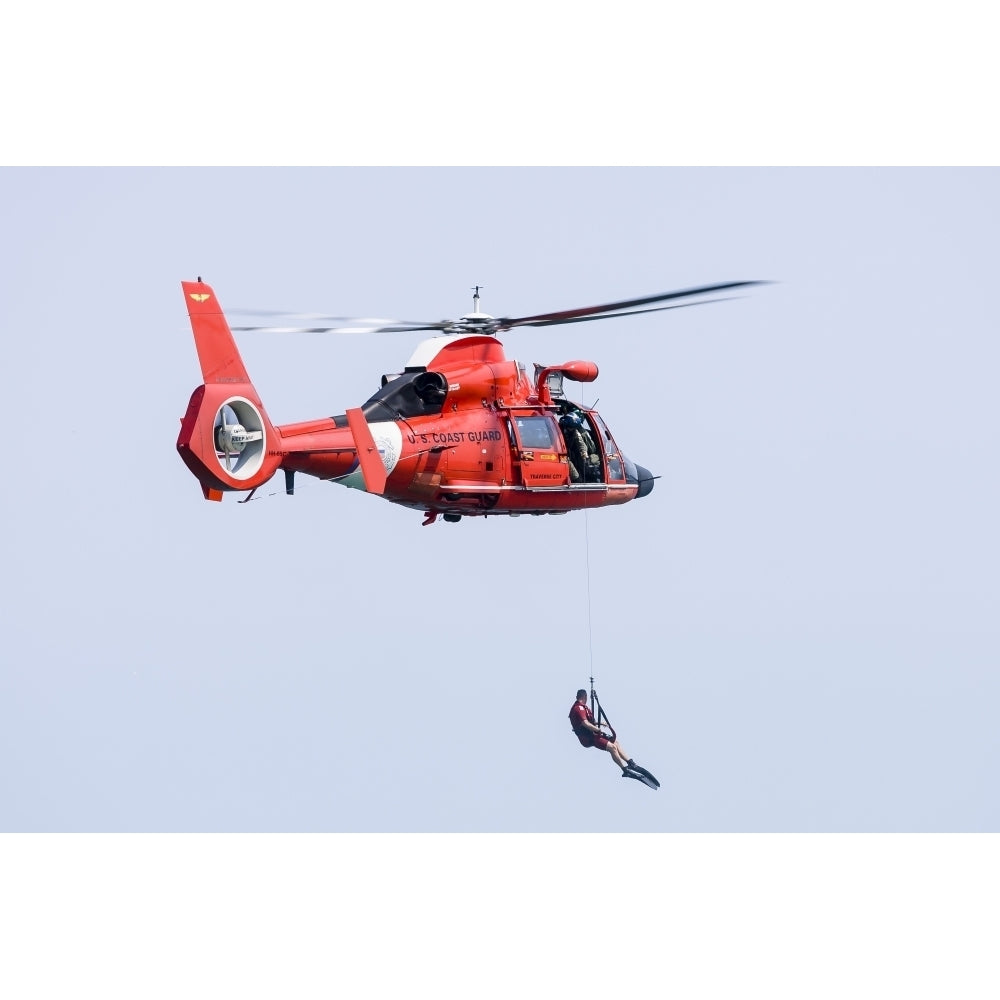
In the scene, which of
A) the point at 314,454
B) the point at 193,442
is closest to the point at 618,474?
the point at 314,454

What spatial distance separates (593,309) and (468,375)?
1521 millimetres

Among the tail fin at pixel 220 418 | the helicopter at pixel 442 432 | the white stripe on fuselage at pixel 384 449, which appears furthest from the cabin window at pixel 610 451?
the tail fin at pixel 220 418

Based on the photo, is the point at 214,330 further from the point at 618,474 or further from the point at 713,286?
the point at 618,474

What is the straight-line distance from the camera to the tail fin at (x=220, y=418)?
55.8 feet

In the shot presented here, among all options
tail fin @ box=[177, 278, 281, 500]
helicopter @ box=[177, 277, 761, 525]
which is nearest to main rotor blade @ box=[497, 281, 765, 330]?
helicopter @ box=[177, 277, 761, 525]

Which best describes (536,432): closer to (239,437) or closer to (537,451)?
(537,451)

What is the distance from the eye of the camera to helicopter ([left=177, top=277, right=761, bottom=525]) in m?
17.3

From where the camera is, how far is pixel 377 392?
1967 cm

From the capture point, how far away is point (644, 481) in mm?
22625

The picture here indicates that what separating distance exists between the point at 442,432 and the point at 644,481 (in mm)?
3763

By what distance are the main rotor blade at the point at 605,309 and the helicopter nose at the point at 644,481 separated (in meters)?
2.85

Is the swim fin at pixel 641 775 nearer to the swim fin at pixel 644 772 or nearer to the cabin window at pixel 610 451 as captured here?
the swim fin at pixel 644 772

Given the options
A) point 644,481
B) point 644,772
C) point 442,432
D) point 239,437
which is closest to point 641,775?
point 644,772

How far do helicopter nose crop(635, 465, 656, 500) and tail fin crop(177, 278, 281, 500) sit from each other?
6.01 m
